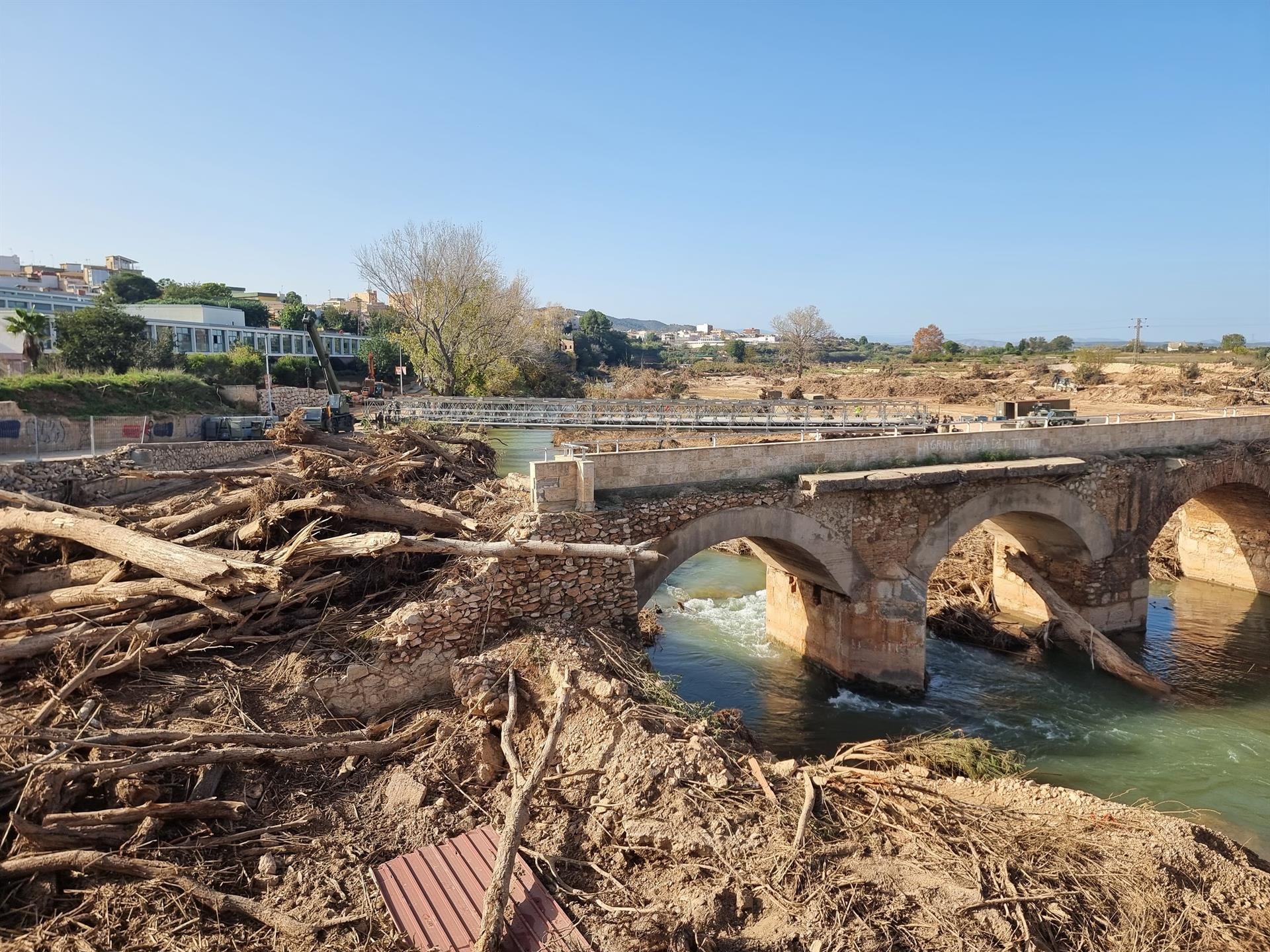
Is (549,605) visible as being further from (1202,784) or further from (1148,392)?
(1148,392)

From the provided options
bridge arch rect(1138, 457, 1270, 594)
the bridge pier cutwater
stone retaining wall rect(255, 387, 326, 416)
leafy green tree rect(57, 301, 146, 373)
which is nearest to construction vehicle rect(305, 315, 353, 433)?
stone retaining wall rect(255, 387, 326, 416)

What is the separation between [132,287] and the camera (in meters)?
58.9

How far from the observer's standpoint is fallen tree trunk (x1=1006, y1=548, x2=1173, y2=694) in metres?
14.3

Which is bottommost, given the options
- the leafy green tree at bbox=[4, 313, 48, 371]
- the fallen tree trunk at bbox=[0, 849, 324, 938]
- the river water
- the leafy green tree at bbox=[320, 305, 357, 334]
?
the river water

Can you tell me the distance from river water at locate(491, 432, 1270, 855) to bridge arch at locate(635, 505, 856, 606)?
2267 mm

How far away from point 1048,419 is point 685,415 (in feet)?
29.1

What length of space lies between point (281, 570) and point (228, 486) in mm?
3645

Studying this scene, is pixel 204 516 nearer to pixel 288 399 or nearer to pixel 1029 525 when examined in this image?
pixel 1029 525

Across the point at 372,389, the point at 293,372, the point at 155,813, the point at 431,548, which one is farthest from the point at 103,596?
the point at 293,372

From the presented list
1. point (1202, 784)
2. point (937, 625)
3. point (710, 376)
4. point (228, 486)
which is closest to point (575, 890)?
point (228, 486)

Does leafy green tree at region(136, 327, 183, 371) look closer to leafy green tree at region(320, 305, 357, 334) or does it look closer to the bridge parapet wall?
the bridge parapet wall

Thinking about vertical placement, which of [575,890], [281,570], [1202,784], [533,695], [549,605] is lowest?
[1202,784]

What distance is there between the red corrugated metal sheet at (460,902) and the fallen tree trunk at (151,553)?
12.6 ft

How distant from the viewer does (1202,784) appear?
11148mm
